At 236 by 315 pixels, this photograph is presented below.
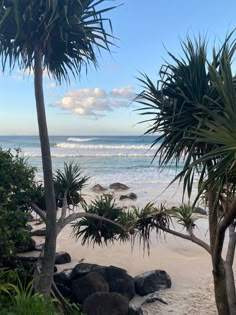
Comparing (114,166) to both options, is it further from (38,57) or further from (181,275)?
(38,57)

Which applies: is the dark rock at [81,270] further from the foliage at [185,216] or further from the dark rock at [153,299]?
the foliage at [185,216]

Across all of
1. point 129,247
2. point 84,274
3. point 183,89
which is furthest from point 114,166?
point 183,89

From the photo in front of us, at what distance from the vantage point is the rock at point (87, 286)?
6.63m

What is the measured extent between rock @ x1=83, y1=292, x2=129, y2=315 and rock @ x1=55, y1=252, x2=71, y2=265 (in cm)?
302

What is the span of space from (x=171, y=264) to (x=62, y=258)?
9.42ft

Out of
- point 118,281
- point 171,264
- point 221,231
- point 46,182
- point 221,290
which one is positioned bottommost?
point 171,264

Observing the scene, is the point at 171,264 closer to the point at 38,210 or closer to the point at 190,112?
the point at 38,210

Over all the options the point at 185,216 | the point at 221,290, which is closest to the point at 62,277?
the point at 185,216

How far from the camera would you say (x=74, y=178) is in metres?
7.06

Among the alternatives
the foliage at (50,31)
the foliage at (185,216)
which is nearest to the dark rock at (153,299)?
the foliage at (185,216)

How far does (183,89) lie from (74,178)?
3.14 meters

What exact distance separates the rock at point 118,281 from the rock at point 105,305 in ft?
3.64

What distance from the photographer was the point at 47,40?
550cm

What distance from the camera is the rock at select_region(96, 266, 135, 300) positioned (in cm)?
709
